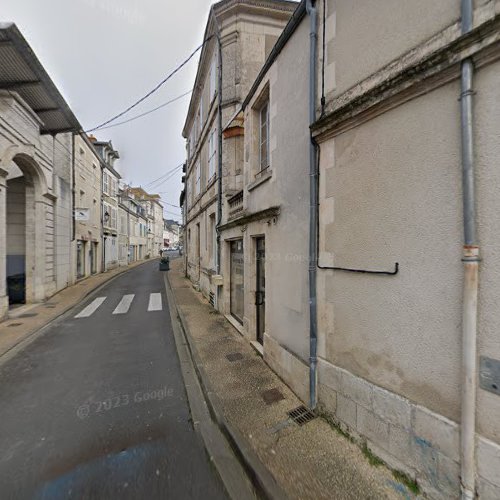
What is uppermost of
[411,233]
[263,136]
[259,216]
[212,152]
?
[212,152]

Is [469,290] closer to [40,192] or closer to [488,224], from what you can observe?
[488,224]

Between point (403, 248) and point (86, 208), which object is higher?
point (86, 208)

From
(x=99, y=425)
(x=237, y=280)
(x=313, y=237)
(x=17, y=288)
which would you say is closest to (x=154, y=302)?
(x=237, y=280)

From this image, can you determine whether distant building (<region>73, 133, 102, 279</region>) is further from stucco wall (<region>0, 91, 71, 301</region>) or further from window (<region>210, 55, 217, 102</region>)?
window (<region>210, 55, 217, 102</region>)

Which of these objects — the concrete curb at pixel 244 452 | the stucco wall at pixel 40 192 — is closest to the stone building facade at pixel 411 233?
the concrete curb at pixel 244 452

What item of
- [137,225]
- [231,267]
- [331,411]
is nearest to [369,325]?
[331,411]

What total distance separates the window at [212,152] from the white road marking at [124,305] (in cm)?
565

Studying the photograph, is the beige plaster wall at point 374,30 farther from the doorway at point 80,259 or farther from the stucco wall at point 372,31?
the doorway at point 80,259

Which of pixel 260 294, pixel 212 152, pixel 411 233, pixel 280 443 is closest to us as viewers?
pixel 411 233

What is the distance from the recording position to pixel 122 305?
9562mm

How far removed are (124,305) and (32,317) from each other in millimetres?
2606

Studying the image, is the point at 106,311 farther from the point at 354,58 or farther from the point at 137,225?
the point at 137,225

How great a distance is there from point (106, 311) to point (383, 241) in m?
9.01

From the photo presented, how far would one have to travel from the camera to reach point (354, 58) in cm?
277
